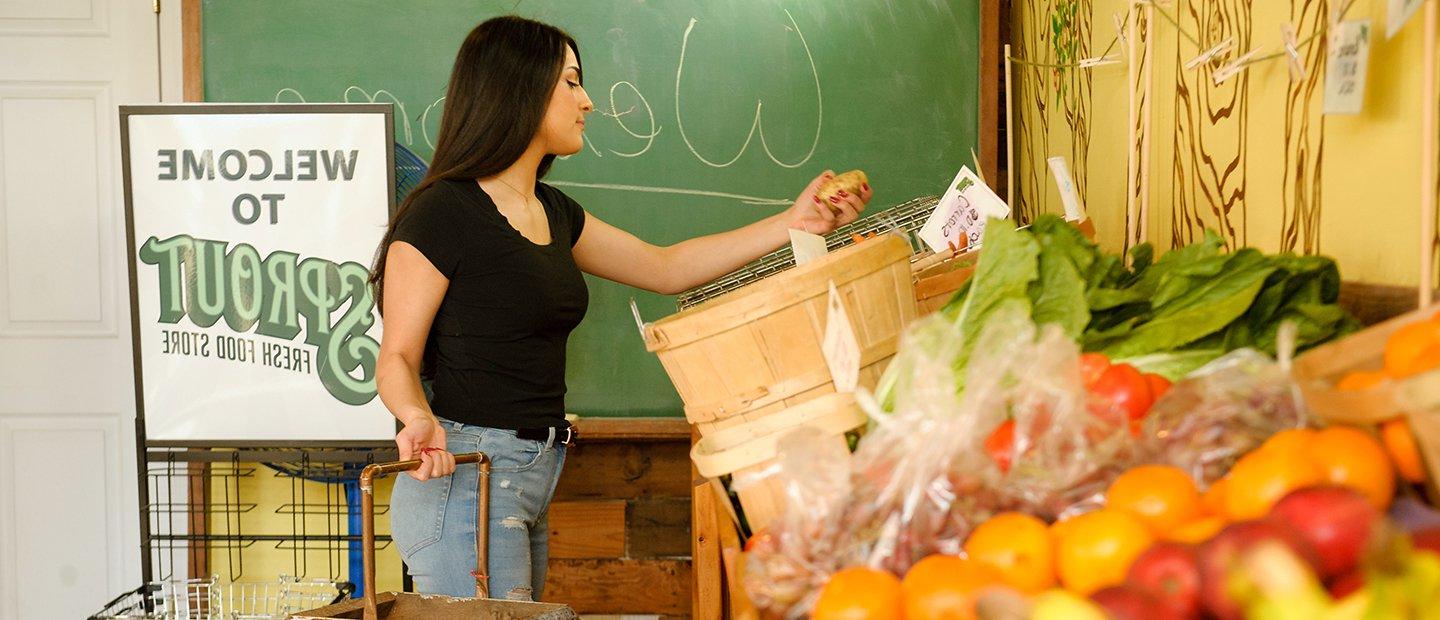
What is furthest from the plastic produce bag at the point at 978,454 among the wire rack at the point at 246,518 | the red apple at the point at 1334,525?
the wire rack at the point at 246,518

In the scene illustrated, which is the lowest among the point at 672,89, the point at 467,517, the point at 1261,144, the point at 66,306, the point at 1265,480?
the point at 467,517

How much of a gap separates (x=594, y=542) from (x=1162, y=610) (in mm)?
2399

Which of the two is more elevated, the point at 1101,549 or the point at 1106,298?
the point at 1106,298

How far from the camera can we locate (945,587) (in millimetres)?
706

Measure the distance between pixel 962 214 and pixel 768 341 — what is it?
837mm

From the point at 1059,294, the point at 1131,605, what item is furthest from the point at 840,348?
the point at 1131,605

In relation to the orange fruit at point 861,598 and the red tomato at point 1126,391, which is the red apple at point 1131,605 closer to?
the orange fruit at point 861,598

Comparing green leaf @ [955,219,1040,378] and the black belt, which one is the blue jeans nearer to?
the black belt

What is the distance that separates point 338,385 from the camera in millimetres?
2586

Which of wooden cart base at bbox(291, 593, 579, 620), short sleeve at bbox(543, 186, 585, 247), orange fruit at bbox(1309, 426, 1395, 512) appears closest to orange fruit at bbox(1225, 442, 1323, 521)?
orange fruit at bbox(1309, 426, 1395, 512)

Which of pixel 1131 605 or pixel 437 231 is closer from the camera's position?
pixel 1131 605

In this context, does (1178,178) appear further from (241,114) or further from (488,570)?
(241,114)

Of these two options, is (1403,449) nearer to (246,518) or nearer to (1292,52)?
(1292,52)

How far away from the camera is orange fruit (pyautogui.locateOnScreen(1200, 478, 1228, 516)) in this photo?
28.6 inches
